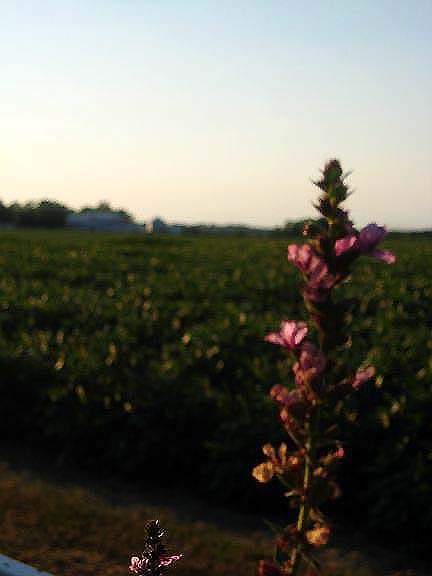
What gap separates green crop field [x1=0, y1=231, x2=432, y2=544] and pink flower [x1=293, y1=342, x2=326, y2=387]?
432cm

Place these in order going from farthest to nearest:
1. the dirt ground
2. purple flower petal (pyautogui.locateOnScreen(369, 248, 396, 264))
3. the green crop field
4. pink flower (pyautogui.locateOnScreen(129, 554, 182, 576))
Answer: the green crop field
the dirt ground
pink flower (pyautogui.locateOnScreen(129, 554, 182, 576))
purple flower petal (pyautogui.locateOnScreen(369, 248, 396, 264))

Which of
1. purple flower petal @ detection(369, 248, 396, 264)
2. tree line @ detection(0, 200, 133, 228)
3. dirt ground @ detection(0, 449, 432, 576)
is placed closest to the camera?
purple flower petal @ detection(369, 248, 396, 264)

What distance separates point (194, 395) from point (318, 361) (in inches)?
206

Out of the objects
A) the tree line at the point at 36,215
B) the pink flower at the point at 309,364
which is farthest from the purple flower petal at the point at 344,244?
the tree line at the point at 36,215

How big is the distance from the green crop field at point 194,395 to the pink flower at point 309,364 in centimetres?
432

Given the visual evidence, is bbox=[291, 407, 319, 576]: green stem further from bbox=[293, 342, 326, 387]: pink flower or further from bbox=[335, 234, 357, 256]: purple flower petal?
bbox=[335, 234, 357, 256]: purple flower petal

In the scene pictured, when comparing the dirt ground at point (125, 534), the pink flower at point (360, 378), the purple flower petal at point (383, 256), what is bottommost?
the dirt ground at point (125, 534)

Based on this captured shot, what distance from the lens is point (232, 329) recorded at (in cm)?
746

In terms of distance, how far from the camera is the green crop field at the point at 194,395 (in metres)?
5.36

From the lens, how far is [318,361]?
902 millimetres

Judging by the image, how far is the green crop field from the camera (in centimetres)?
536

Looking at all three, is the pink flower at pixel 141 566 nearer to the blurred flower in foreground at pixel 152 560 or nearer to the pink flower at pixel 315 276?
the blurred flower in foreground at pixel 152 560

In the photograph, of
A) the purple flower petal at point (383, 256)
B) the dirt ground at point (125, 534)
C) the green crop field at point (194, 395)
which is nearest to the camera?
the purple flower petal at point (383, 256)

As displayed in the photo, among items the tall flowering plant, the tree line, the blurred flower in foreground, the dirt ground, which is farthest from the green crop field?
the tree line
